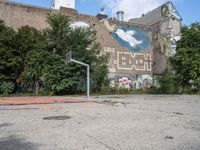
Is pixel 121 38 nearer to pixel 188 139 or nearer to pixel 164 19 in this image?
pixel 164 19

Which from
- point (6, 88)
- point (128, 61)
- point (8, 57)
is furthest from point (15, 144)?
point (128, 61)

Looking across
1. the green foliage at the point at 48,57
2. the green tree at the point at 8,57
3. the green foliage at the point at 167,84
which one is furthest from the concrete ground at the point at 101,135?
the green foliage at the point at 167,84

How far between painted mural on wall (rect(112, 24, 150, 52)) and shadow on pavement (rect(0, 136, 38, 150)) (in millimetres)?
42089

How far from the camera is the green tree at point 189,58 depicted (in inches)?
1469

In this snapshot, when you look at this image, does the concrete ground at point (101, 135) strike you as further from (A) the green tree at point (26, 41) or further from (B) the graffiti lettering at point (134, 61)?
(B) the graffiti lettering at point (134, 61)

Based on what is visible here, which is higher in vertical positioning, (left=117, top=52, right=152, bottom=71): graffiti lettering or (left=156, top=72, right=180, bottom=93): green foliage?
(left=117, top=52, right=152, bottom=71): graffiti lettering

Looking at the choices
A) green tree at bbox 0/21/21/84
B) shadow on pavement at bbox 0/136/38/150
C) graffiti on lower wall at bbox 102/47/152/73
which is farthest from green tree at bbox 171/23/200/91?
shadow on pavement at bbox 0/136/38/150

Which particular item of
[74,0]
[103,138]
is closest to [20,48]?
[74,0]

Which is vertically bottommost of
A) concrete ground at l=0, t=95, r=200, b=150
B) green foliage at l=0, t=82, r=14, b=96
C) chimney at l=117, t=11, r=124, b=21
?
concrete ground at l=0, t=95, r=200, b=150

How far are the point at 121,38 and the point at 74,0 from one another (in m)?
9.63

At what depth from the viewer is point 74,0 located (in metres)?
49.9

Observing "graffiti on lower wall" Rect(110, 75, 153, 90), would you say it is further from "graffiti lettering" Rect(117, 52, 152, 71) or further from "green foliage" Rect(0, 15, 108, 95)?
"green foliage" Rect(0, 15, 108, 95)

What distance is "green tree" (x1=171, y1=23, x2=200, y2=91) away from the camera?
37.3 metres

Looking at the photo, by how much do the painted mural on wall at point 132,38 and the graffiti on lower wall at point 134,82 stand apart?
15.4ft
